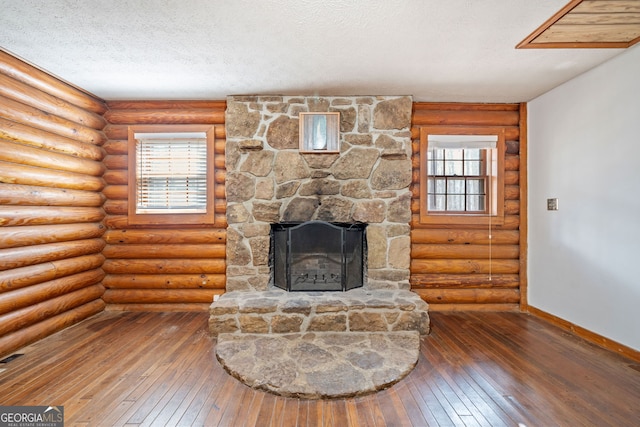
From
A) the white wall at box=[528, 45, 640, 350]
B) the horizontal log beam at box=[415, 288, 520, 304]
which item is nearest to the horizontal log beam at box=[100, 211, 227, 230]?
the horizontal log beam at box=[415, 288, 520, 304]

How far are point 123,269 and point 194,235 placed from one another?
997 mm

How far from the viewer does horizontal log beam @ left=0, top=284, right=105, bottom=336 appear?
2.59m

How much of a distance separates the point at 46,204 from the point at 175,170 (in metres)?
1.31

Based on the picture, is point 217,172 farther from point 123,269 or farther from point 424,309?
point 424,309

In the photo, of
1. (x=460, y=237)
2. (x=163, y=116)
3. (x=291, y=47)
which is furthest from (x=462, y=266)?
(x=163, y=116)

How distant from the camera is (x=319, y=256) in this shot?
3447mm

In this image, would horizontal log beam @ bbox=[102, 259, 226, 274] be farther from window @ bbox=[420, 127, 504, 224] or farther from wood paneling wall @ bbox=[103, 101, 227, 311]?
window @ bbox=[420, 127, 504, 224]

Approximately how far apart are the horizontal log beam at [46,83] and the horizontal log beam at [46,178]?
804mm

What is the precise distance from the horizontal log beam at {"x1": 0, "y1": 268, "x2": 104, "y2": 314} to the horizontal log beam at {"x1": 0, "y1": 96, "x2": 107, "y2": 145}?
1555mm

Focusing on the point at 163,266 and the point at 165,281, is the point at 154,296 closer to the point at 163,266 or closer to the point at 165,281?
the point at 165,281

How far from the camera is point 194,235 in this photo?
12.4 feet

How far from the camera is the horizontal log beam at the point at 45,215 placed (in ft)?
8.57

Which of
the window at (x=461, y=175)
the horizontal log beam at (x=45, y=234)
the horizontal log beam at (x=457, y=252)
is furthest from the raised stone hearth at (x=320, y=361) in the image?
the horizontal log beam at (x=45, y=234)

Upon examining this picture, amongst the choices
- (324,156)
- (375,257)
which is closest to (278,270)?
(375,257)
